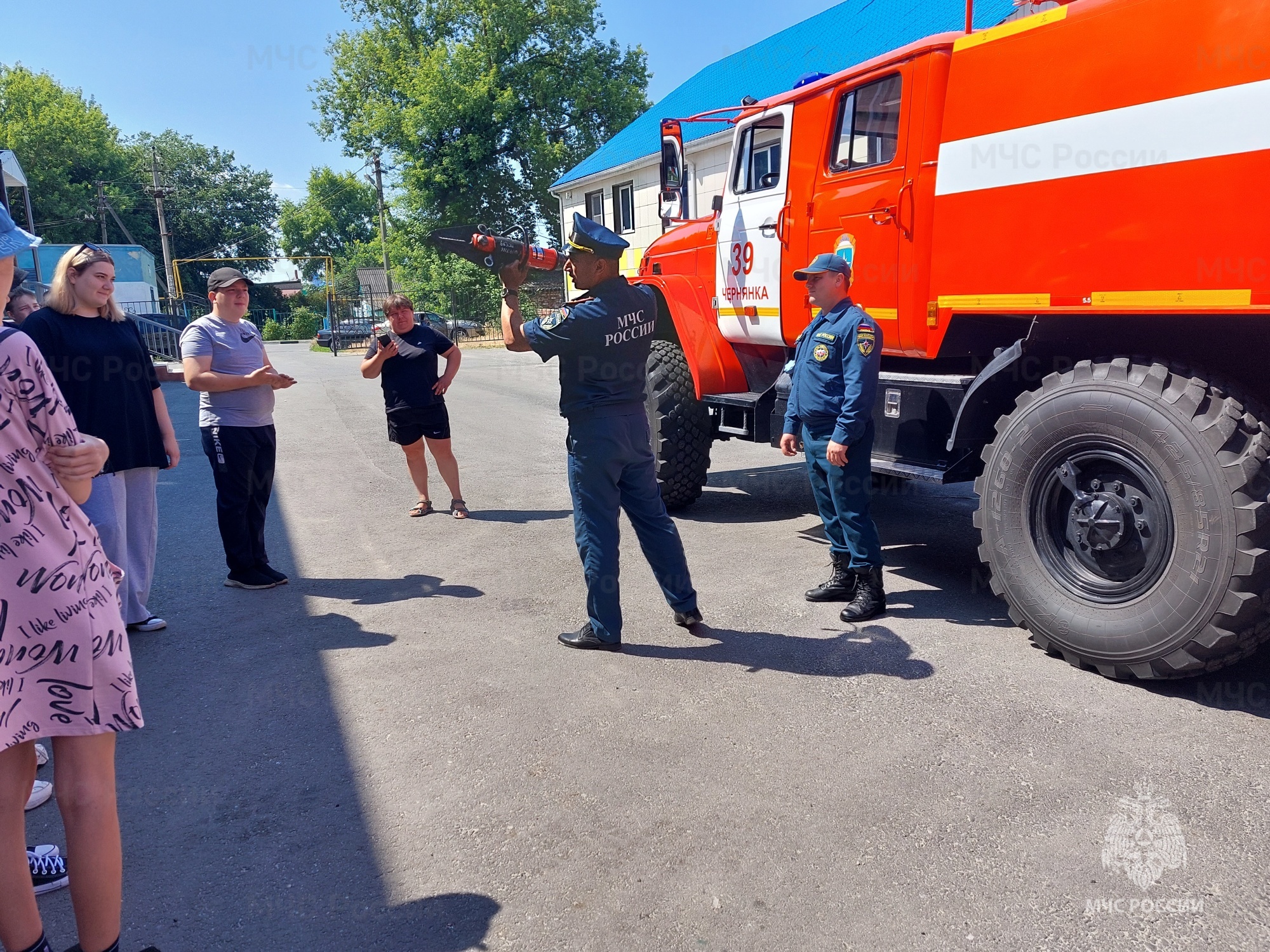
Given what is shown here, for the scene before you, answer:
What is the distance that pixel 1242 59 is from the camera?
10.6ft

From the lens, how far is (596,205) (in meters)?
30.3

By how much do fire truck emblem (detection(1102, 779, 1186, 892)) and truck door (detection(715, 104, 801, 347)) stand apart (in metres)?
3.65

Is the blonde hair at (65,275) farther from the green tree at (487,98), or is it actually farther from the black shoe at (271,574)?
the green tree at (487,98)

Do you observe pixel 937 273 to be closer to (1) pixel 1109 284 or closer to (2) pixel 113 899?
(1) pixel 1109 284

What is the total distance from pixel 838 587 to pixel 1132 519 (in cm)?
153

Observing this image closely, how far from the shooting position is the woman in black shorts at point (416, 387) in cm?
702

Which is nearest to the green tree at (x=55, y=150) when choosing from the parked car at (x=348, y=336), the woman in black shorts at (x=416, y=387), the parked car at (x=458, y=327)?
the parked car at (x=348, y=336)

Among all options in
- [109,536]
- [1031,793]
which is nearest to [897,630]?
[1031,793]

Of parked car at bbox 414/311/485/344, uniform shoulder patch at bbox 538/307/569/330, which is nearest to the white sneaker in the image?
uniform shoulder patch at bbox 538/307/569/330

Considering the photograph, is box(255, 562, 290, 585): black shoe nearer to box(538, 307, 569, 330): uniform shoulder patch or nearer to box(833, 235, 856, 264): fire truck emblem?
box(538, 307, 569, 330): uniform shoulder patch

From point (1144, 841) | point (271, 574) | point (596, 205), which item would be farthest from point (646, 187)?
point (1144, 841)

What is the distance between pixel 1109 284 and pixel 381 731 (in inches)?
133

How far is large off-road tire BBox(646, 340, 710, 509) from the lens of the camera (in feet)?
21.5
